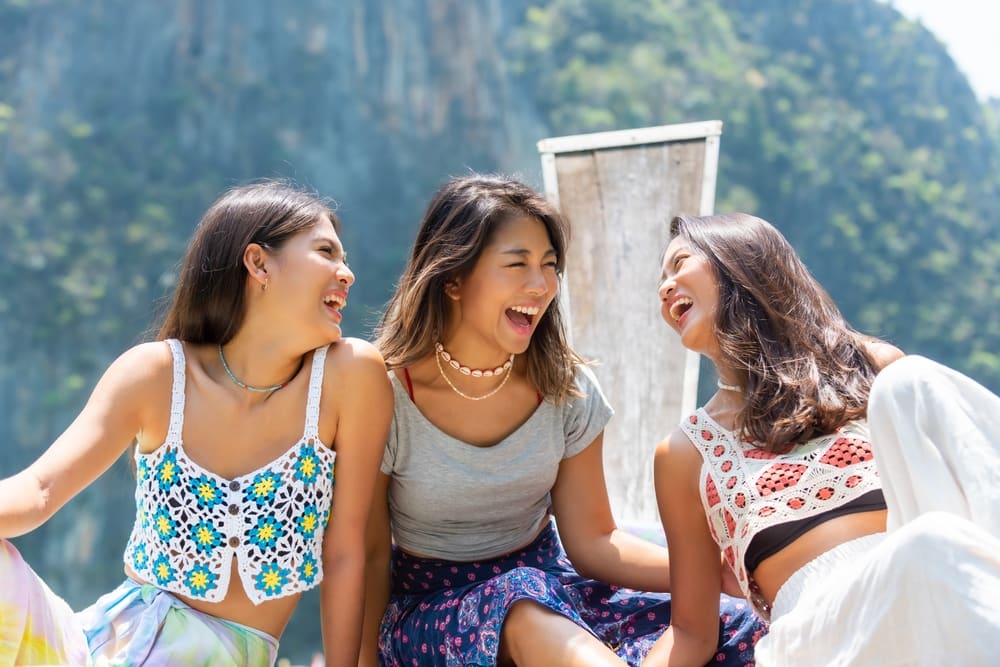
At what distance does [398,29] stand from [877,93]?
15.8 m

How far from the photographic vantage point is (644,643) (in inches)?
76.5

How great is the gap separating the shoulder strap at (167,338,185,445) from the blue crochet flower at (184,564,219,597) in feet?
0.73

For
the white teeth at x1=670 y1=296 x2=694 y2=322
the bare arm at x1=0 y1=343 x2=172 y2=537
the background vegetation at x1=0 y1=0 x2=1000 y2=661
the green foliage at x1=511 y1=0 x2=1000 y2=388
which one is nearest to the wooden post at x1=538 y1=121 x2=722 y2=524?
the white teeth at x1=670 y1=296 x2=694 y2=322

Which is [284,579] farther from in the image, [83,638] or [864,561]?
[864,561]

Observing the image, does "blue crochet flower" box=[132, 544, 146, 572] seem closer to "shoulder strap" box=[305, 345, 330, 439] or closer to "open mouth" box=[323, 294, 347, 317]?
"shoulder strap" box=[305, 345, 330, 439]

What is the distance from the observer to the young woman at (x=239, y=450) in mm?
1815

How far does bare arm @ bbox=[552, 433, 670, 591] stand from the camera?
2068 mm

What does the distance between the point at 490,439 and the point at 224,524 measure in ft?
1.83

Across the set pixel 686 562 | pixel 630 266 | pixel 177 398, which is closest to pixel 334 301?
pixel 177 398

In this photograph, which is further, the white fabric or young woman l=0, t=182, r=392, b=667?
young woman l=0, t=182, r=392, b=667

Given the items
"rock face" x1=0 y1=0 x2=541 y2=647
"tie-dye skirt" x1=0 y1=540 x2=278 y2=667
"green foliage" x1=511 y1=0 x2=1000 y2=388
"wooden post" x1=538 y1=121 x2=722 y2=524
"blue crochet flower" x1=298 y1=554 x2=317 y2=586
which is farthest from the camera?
"green foliage" x1=511 y1=0 x2=1000 y2=388

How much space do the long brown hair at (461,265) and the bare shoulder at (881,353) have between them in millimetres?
587

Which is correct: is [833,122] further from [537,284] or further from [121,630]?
[121,630]

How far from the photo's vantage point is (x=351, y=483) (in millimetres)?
1915
